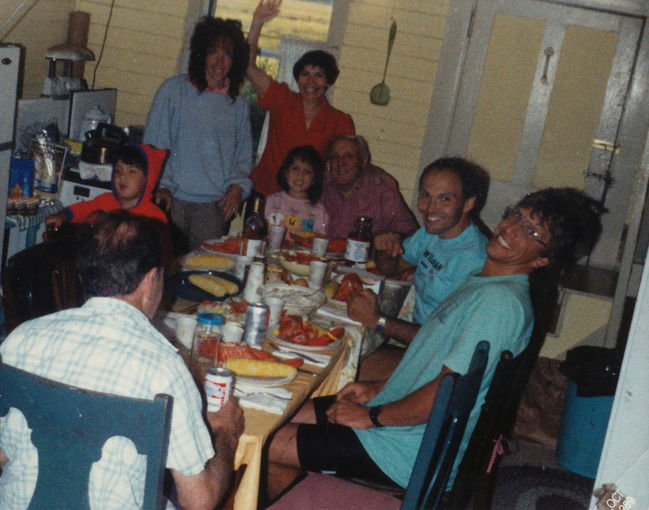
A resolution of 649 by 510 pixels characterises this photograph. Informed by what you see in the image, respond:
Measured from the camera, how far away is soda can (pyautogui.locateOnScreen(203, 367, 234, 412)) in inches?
76.2

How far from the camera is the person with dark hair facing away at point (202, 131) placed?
15.4ft

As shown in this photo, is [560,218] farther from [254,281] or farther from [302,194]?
[302,194]

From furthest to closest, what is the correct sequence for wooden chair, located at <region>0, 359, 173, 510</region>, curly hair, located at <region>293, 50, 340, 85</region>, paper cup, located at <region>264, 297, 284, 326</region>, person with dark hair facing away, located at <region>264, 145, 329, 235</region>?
curly hair, located at <region>293, 50, 340, 85</region> < person with dark hair facing away, located at <region>264, 145, 329, 235</region> < paper cup, located at <region>264, 297, 284, 326</region> < wooden chair, located at <region>0, 359, 173, 510</region>

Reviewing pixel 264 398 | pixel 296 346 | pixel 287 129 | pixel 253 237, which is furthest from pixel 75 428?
pixel 287 129

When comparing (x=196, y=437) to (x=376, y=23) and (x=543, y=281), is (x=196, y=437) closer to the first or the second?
(x=543, y=281)

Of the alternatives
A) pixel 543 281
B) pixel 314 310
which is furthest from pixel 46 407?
pixel 543 281

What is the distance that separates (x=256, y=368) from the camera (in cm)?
224

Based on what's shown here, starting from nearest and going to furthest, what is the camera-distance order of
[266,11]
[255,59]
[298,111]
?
[298,111], [255,59], [266,11]

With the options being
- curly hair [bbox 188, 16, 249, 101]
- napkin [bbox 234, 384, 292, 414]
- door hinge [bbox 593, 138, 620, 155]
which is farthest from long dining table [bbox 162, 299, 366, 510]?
door hinge [bbox 593, 138, 620, 155]

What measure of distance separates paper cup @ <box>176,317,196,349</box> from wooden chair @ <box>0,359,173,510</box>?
796mm

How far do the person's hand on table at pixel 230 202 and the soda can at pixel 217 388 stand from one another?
2915 millimetres

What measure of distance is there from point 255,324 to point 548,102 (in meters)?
4.22

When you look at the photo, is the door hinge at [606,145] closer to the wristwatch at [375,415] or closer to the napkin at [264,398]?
the wristwatch at [375,415]

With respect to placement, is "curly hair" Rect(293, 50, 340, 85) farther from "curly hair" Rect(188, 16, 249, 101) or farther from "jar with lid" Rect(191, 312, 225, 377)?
"jar with lid" Rect(191, 312, 225, 377)
